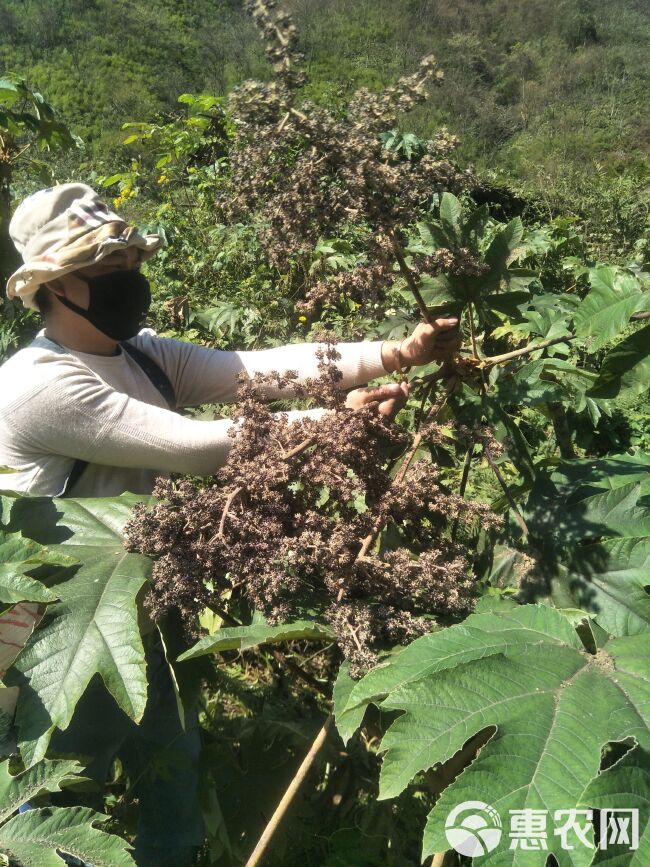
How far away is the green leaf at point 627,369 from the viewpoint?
1.23m

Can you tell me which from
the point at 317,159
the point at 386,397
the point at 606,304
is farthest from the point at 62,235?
the point at 606,304

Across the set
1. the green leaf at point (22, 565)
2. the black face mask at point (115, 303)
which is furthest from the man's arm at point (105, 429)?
the green leaf at point (22, 565)

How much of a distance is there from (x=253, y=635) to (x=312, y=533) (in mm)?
189

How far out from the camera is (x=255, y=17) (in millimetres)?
1342

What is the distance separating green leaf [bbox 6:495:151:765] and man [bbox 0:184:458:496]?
377 mm

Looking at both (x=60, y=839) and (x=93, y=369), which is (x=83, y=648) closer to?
(x=60, y=839)

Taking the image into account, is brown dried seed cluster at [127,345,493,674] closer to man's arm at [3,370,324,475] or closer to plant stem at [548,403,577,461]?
man's arm at [3,370,324,475]

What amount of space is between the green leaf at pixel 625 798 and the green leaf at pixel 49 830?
2.16 ft

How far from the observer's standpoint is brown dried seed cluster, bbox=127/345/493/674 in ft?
3.78

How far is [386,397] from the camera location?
1.57 meters

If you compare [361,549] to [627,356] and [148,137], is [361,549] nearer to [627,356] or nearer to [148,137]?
[627,356]

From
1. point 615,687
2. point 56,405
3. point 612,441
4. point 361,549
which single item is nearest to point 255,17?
point 56,405

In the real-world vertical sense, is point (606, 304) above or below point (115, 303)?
above

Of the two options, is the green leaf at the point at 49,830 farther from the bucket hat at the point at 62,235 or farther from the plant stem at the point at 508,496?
the bucket hat at the point at 62,235
